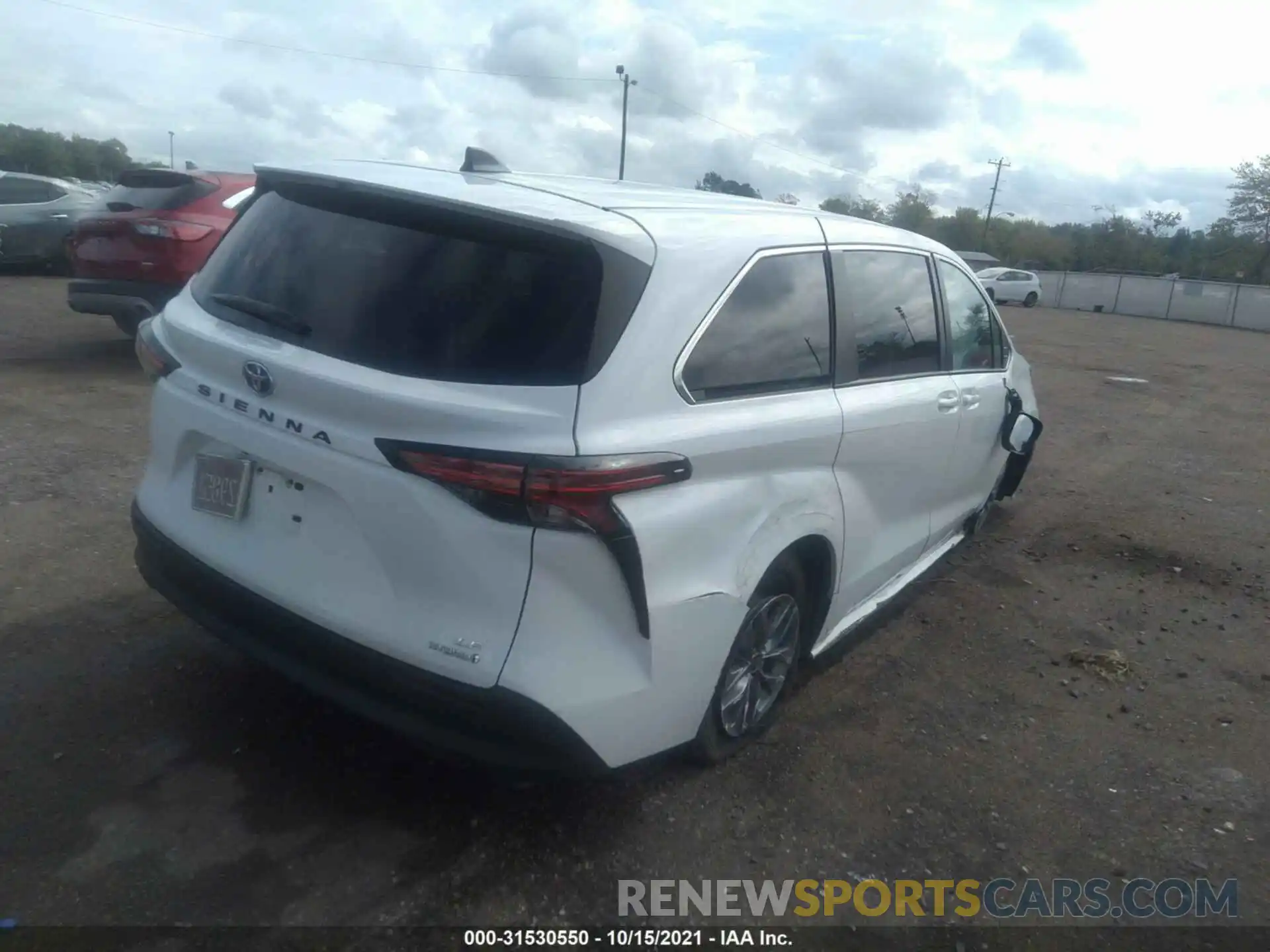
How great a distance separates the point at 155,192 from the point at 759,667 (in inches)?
294

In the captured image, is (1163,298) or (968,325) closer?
(968,325)

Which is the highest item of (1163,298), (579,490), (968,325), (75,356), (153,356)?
(1163,298)

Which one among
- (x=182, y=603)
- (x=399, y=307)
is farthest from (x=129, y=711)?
(x=399, y=307)

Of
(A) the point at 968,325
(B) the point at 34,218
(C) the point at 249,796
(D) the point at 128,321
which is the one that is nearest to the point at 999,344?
(A) the point at 968,325

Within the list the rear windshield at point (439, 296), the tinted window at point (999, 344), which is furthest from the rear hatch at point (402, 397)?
the tinted window at point (999, 344)

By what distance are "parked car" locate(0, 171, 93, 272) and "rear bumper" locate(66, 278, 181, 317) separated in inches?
301

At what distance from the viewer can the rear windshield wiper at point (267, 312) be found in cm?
291

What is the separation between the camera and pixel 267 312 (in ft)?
9.91

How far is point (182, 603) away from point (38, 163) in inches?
2773

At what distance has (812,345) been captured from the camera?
358 centimetres

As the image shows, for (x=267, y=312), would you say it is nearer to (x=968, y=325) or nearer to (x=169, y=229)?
(x=968, y=325)

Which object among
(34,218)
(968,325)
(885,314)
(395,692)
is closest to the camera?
(395,692)

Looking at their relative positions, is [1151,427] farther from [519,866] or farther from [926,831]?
[519,866]

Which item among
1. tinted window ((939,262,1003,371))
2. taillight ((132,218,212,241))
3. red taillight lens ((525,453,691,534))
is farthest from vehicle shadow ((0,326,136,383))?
red taillight lens ((525,453,691,534))
